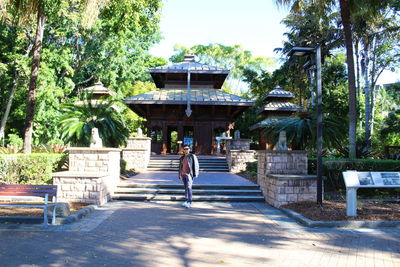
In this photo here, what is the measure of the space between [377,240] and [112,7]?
1276 cm

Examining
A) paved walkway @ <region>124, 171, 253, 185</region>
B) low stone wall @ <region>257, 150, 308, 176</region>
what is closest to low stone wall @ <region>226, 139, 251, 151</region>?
paved walkway @ <region>124, 171, 253, 185</region>

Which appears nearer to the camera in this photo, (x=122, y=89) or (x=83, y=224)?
(x=83, y=224)

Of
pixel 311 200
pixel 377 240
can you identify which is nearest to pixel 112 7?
pixel 311 200

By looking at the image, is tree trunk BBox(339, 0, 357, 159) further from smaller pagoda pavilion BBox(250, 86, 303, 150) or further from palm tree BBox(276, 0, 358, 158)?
smaller pagoda pavilion BBox(250, 86, 303, 150)

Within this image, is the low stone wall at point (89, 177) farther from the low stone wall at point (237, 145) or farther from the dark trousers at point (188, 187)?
the low stone wall at point (237, 145)

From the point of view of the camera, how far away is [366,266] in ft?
14.0

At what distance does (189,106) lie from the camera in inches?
758

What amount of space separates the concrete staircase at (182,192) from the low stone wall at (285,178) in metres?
0.52

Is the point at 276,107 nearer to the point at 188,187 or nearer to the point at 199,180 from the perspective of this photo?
the point at 199,180

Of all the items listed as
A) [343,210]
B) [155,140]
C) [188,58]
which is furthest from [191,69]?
[343,210]

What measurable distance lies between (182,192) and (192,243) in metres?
4.67

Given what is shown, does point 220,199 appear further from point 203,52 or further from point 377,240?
point 203,52

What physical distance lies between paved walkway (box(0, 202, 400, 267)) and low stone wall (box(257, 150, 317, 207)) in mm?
1321

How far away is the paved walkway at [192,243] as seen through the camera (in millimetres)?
4445
